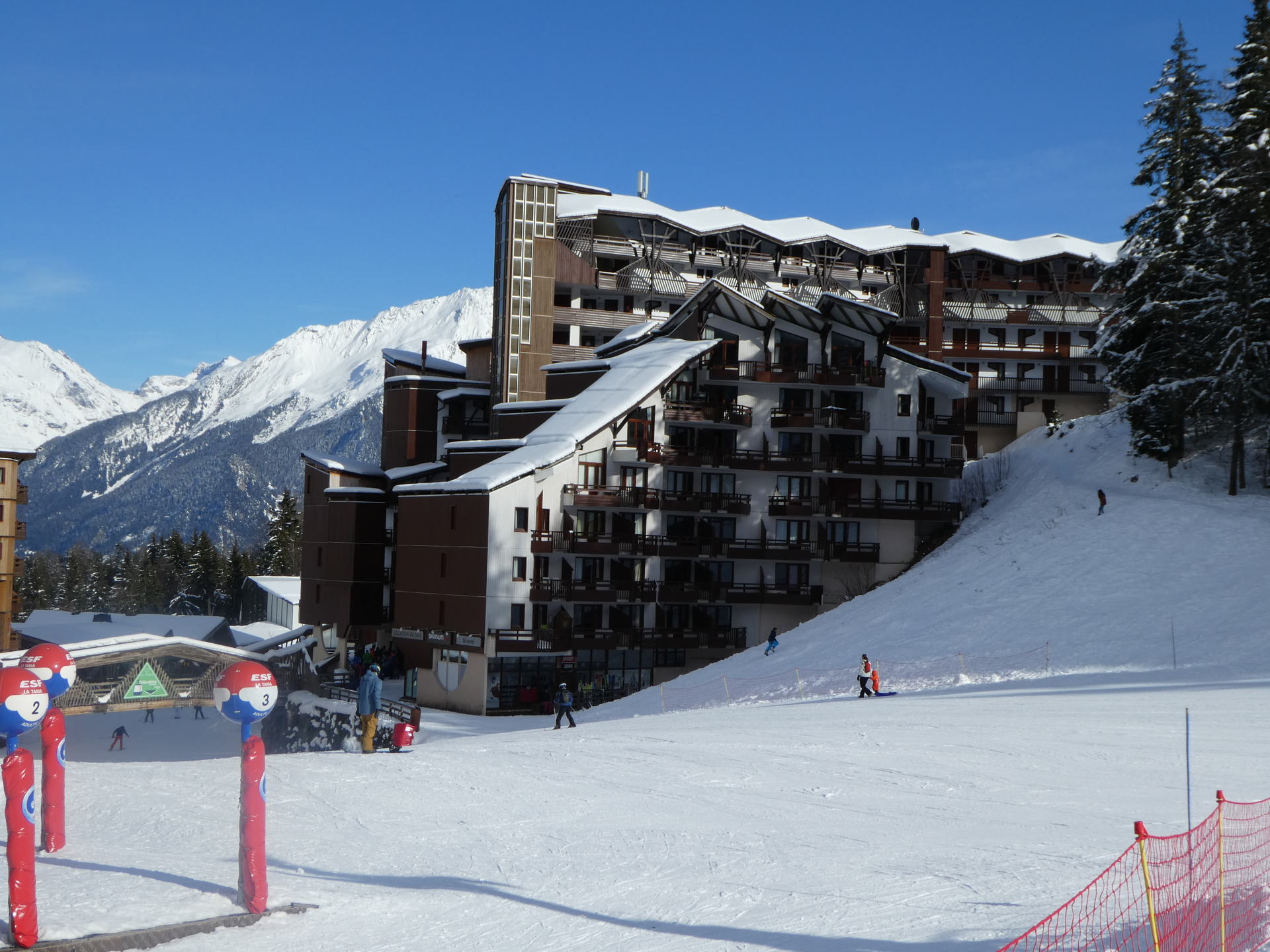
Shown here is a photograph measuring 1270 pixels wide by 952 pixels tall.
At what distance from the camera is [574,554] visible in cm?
5603

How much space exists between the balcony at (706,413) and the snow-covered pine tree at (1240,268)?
821 inches

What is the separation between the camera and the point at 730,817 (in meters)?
19.5

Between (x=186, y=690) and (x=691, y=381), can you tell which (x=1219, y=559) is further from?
(x=186, y=690)

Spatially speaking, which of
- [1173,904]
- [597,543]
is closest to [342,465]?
[597,543]

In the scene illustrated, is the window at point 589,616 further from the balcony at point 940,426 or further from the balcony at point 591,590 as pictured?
the balcony at point 940,426

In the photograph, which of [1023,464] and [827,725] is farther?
[1023,464]

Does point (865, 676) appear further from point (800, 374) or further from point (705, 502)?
point (800, 374)

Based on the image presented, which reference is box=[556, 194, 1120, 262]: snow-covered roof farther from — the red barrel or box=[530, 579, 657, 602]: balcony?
the red barrel

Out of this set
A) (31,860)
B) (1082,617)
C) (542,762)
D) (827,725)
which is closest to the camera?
(31,860)

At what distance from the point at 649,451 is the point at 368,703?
3117 cm

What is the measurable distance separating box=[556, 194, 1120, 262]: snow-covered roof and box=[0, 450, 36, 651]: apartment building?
1382 inches

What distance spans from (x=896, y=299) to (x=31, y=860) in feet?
240

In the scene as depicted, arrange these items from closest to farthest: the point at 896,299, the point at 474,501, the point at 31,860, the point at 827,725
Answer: the point at 31,860 → the point at 827,725 → the point at 474,501 → the point at 896,299

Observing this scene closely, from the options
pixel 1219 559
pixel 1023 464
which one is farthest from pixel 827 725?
pixel 1023 464
